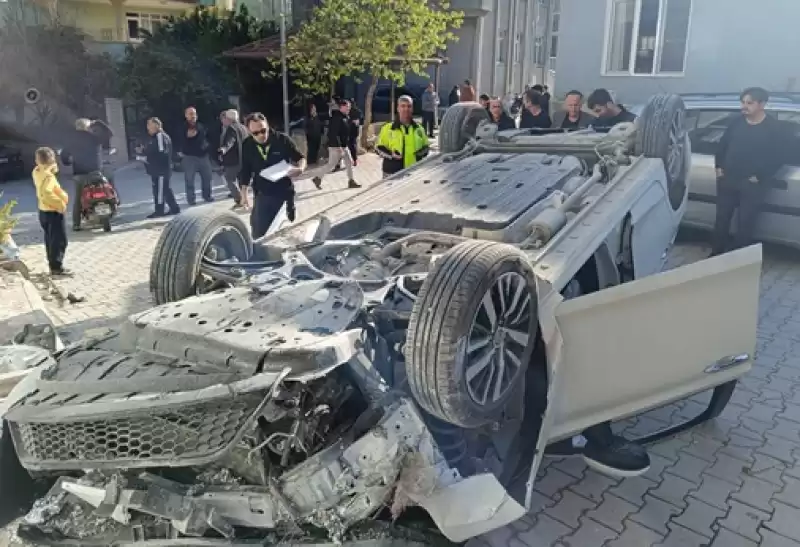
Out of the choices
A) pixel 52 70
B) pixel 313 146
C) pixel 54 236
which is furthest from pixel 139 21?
pixel 54 236

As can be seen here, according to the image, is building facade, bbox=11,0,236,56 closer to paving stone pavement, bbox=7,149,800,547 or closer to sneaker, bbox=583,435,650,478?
paving stone pavement, bbox=7,149,800,547

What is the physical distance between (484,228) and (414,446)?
1.62m

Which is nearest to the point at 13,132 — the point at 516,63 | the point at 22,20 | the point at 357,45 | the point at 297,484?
the point at 22,20

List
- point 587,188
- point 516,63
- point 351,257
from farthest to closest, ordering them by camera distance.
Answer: point 516,63, point 587,188, point 351,257

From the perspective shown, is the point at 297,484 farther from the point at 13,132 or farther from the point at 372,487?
the point at 13,132

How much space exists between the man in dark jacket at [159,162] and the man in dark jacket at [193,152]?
34 centimetres

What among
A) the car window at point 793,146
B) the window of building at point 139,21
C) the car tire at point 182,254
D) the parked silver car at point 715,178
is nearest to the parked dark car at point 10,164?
the window of building at point 139,21

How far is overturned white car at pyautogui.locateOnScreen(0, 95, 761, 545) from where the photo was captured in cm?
241

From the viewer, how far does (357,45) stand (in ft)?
46.5

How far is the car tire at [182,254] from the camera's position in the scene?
11.5ft

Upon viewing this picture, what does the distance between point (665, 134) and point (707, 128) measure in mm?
2518

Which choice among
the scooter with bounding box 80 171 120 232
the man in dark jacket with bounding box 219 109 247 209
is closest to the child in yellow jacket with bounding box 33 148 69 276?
the scooter with bounding box 80 171 120 232

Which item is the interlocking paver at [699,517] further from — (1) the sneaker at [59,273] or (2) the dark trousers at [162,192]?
(2) the dark trousers at [162,192]

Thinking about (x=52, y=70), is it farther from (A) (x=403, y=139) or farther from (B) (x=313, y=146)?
(A) (x=403, y=139)
